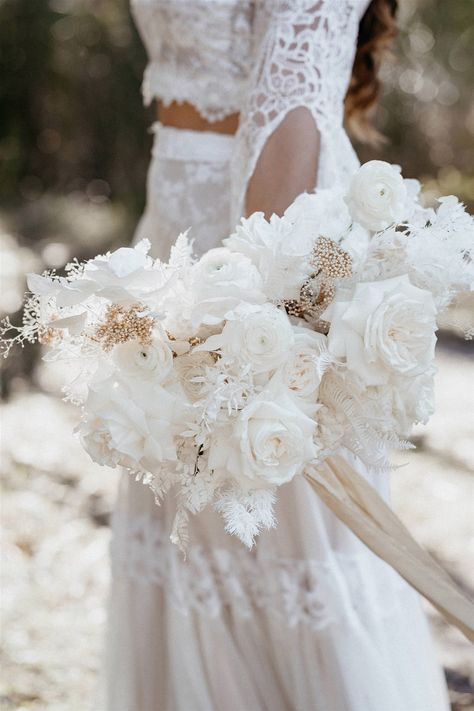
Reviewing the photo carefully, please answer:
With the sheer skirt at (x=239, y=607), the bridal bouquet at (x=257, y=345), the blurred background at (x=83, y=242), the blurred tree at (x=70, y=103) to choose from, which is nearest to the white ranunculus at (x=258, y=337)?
the bridal bouquet at (x=257, y=345)

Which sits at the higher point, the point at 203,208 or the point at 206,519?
the point at 203,208

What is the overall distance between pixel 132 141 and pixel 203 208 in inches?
300

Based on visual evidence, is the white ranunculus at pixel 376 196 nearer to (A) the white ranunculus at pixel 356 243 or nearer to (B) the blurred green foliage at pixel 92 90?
(A) the white ranunculus at pixel 356 243

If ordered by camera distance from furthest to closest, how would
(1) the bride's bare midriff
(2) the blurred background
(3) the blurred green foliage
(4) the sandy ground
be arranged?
(3) the blurred green foliage → (2) the blurred background → (4) the sandy ground → (1) the bride's bare midriff

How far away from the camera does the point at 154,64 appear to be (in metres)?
1.79

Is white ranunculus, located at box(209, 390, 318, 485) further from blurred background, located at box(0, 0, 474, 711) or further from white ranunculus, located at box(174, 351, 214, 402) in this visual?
blurred background, located at box(0, 0, 474, 711)

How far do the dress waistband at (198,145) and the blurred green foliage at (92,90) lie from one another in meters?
6.90

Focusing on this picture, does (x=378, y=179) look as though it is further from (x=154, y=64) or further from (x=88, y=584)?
(x=88, y=584)

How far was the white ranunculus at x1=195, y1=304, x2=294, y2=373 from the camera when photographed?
3.38ft

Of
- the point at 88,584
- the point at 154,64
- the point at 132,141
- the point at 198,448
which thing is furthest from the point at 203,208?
the point at 132,141

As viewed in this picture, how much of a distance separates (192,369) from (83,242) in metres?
6.78

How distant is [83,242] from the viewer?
7707 mm

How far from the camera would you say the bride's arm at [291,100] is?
141 cm

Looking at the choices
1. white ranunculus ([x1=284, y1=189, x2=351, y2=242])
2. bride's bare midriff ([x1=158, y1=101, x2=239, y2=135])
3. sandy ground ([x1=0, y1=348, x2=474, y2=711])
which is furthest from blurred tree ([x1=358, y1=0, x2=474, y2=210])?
white ranunculus ([x1=284, y1=189, x2=351, y2=242])
